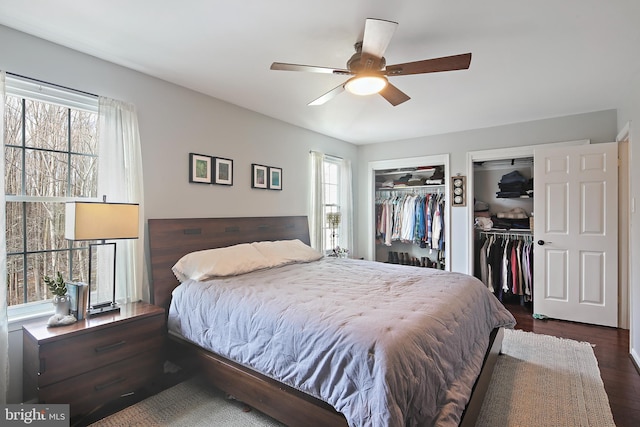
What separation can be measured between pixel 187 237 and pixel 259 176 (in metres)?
1.19

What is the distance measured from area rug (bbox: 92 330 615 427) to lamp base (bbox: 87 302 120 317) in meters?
0.66

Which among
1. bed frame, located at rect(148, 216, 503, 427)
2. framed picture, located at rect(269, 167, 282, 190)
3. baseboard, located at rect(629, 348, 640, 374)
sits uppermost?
framed picture, located at rect(269, 167, 282, 190)

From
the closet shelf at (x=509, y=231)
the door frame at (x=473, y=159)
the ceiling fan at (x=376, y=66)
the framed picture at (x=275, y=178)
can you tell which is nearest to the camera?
the ceiling fan at (x=376, y=66)

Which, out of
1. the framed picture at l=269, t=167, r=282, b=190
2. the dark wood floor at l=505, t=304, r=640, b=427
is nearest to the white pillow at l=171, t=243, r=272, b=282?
the framed picture at l=269, t=167, r=282, b=190

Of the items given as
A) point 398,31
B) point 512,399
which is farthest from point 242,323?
point 398,31

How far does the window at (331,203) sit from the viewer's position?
4977mm

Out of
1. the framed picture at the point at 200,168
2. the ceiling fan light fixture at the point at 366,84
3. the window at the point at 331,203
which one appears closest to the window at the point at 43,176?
the framed picture at the point at 200,168

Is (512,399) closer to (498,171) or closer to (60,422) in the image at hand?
(60,422)

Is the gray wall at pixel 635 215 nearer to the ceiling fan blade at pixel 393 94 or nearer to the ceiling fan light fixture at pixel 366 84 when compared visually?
the ceiling fan blade at pixel 393 94

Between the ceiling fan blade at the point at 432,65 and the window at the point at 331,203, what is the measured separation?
285 cm

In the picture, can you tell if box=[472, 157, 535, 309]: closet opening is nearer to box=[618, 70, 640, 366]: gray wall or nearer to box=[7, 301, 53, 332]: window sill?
box=[618, 70, 640, 366]: gray wall

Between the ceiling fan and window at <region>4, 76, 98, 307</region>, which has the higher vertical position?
the ceiling fan

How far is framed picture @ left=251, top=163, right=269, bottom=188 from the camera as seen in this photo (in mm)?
3707

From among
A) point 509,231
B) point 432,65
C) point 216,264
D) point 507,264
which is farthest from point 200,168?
point 509,231
